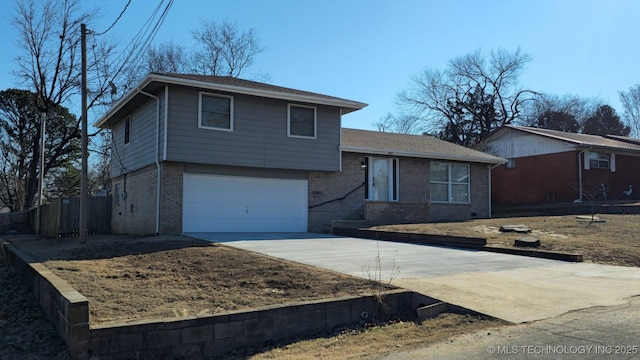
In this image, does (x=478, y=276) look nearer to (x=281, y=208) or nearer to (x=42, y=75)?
(x=281, y=208)

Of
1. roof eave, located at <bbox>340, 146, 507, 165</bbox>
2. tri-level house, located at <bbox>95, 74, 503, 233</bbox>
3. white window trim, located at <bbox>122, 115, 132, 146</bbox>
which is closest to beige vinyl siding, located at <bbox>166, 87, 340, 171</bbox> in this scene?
tri-level house, located at <bbox>95, 74, 503, 233</bbox>

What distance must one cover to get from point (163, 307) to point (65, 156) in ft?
129

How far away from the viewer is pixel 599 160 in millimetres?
27906

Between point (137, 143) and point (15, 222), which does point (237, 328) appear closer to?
point (137, 143)

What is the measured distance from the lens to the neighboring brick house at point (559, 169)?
2683 cm

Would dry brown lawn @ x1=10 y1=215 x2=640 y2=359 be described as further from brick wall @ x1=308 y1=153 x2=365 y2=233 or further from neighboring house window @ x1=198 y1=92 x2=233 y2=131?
brick wall @ x1=308 y1=153 x2=365 y2=233

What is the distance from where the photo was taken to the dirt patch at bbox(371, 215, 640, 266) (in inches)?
434

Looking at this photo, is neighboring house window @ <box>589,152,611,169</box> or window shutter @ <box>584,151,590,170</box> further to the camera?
neighboring house window @ <box>589,152,611,169</box>

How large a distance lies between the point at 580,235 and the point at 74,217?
725 inches

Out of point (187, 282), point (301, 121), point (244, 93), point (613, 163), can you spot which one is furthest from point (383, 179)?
point (613, 163)

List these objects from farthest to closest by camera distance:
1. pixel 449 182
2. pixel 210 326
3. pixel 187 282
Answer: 1. pixel 449 182
2. pixel 187 282
3. pixel 210 326

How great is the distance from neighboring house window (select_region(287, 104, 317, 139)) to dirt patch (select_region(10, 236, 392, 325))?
306 inches

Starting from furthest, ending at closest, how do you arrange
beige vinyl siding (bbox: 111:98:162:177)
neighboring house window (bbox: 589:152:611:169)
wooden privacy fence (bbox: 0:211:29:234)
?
wooden privacy fence (bbox: 0:211:29:234)
neighboring house window (bbox: 589:152:611:169)
beige vinyl siding (bbox: 111:98:162:177)

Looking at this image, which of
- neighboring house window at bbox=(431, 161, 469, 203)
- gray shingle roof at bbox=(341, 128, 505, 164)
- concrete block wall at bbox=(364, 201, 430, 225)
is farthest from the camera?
neighboring house window at bbox=(431, 161, 469, 203)
